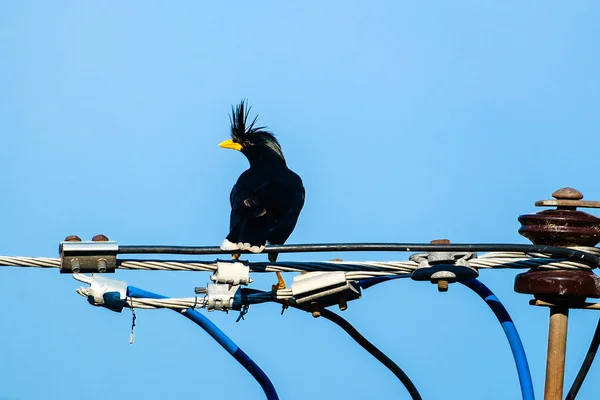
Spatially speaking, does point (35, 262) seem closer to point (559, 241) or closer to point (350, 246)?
point (350, 246)

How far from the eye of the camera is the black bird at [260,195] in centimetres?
537

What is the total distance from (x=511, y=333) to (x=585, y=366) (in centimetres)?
38

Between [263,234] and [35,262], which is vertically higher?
[263,234]

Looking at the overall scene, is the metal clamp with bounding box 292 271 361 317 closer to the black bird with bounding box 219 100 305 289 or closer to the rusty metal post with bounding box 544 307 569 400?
the black bird with bounding box 219 100 305 289

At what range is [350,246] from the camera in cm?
430

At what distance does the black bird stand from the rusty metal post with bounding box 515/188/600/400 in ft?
3.96

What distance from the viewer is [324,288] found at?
441 centimetres

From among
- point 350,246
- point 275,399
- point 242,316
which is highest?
point 350,246

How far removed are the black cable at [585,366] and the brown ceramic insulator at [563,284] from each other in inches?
10.3

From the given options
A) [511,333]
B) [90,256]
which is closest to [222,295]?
[90,256]

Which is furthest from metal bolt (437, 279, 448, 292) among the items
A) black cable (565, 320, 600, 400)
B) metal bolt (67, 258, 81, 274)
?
metal bolt (67, 258, 81, 274)

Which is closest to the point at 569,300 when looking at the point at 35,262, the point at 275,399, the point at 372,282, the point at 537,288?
the point at 537,288

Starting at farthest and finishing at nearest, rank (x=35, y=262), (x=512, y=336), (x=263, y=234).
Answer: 1. (x=263, y=234)
2. (x=512, y=336)
3. (x=35, y=262)

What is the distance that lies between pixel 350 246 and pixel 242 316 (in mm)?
591
